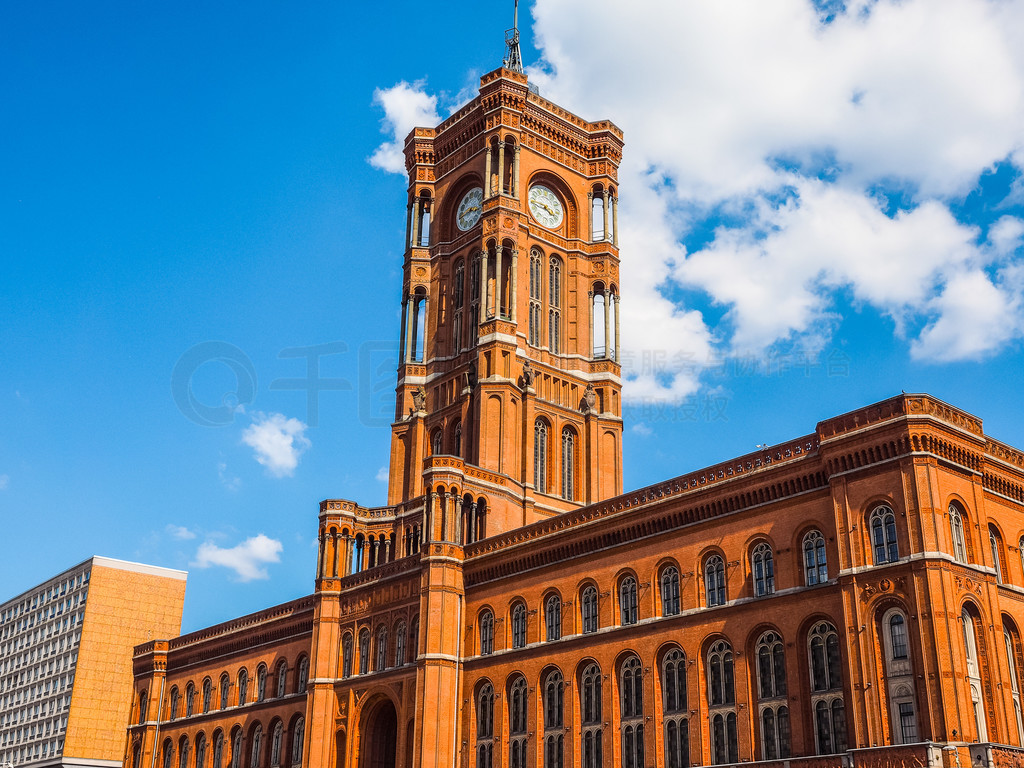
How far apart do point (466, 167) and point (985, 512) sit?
166ft

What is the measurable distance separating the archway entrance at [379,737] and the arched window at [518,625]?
10.1 m

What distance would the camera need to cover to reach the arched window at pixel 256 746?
73.8 meters

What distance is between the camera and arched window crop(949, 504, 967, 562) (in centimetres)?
4134

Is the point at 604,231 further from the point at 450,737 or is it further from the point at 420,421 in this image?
the point at 450,737

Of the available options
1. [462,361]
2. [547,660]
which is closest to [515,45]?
[462,361]

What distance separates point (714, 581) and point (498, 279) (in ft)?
114

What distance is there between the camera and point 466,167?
8425 centimetres

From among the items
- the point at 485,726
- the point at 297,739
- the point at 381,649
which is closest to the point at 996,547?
the point at 485,726

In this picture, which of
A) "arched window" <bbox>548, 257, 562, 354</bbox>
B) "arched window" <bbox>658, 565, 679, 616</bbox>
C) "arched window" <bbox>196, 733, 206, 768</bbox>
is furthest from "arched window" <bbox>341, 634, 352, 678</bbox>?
"arched window" <bbox>548, 257, 562, 354</bbox>

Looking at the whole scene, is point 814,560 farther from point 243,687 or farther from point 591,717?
point 243,687

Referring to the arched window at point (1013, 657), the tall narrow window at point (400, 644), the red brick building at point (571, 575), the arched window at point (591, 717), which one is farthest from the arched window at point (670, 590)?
the tall narrow window at point (400, 644)

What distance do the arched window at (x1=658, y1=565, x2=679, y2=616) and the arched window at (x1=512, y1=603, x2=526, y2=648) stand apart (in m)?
9.40

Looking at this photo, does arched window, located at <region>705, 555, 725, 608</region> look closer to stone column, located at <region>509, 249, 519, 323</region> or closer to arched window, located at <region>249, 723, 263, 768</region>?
stone column, located at <region>509, 249, 519, 323</region>

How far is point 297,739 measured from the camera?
70.6 meters
